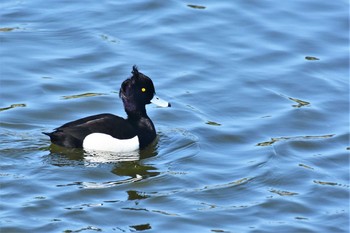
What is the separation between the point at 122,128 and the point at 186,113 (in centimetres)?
135

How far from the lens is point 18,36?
17.0 meters

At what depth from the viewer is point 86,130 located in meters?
13.3

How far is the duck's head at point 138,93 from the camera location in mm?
14000

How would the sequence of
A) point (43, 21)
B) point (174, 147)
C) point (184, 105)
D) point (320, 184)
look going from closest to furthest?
point (320, 184) → point (174, 147) → point (184, 105) → point (43, 21)

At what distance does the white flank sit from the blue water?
0.48 ft

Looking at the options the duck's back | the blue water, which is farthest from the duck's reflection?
the duck's back

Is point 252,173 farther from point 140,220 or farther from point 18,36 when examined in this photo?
point 18,36

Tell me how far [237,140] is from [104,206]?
2.85 meters

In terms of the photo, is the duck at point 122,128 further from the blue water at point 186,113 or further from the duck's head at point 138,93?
the blue water at point 186,113

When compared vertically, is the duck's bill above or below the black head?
below

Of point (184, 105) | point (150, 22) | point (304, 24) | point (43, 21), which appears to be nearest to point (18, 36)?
point (43, 21)

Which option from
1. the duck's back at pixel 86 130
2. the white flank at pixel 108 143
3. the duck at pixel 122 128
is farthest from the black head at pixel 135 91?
the white flank at pixel 108 143

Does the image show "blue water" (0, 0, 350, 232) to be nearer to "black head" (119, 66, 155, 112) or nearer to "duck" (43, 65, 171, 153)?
"duck" (43, 65, 171, 153)

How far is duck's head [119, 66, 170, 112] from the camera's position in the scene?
14000mm
